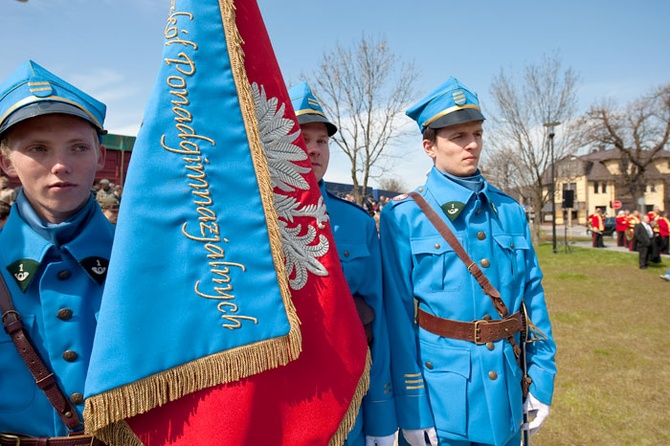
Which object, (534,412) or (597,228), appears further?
(597,228)

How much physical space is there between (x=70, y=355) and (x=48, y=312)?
0.56 ft

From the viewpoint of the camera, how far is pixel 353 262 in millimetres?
2312

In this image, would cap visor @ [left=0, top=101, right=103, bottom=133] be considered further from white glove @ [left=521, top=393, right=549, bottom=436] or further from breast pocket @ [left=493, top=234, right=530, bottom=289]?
white glove @ [left=521, top=393, right=549, bottom=436]

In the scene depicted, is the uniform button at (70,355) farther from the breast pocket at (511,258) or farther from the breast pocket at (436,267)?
the breast pocket at (511,258)

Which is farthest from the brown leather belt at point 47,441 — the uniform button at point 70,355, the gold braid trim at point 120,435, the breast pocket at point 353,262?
the breast pocket at point 353,262

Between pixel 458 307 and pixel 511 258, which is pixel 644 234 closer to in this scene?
pixel 511 258

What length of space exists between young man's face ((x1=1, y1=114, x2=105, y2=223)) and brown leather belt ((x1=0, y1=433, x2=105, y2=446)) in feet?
2.55

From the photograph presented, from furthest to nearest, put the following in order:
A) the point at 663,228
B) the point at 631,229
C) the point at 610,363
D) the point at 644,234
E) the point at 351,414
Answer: the point at 631,229
the point at 663,228
the point at 644,234
the point at 610,363
the point at 351,414

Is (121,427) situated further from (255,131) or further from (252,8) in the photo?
(252,8)

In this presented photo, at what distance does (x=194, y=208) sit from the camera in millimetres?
1458

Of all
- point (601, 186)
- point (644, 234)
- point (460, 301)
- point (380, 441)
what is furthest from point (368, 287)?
point (601, 186)

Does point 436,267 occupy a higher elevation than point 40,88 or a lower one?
lower

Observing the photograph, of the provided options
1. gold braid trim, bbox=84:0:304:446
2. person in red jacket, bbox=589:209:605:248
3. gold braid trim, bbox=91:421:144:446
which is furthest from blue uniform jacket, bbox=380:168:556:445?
person in red jacket, bbox=589:209:605:248

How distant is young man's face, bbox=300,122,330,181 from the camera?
246 cm
